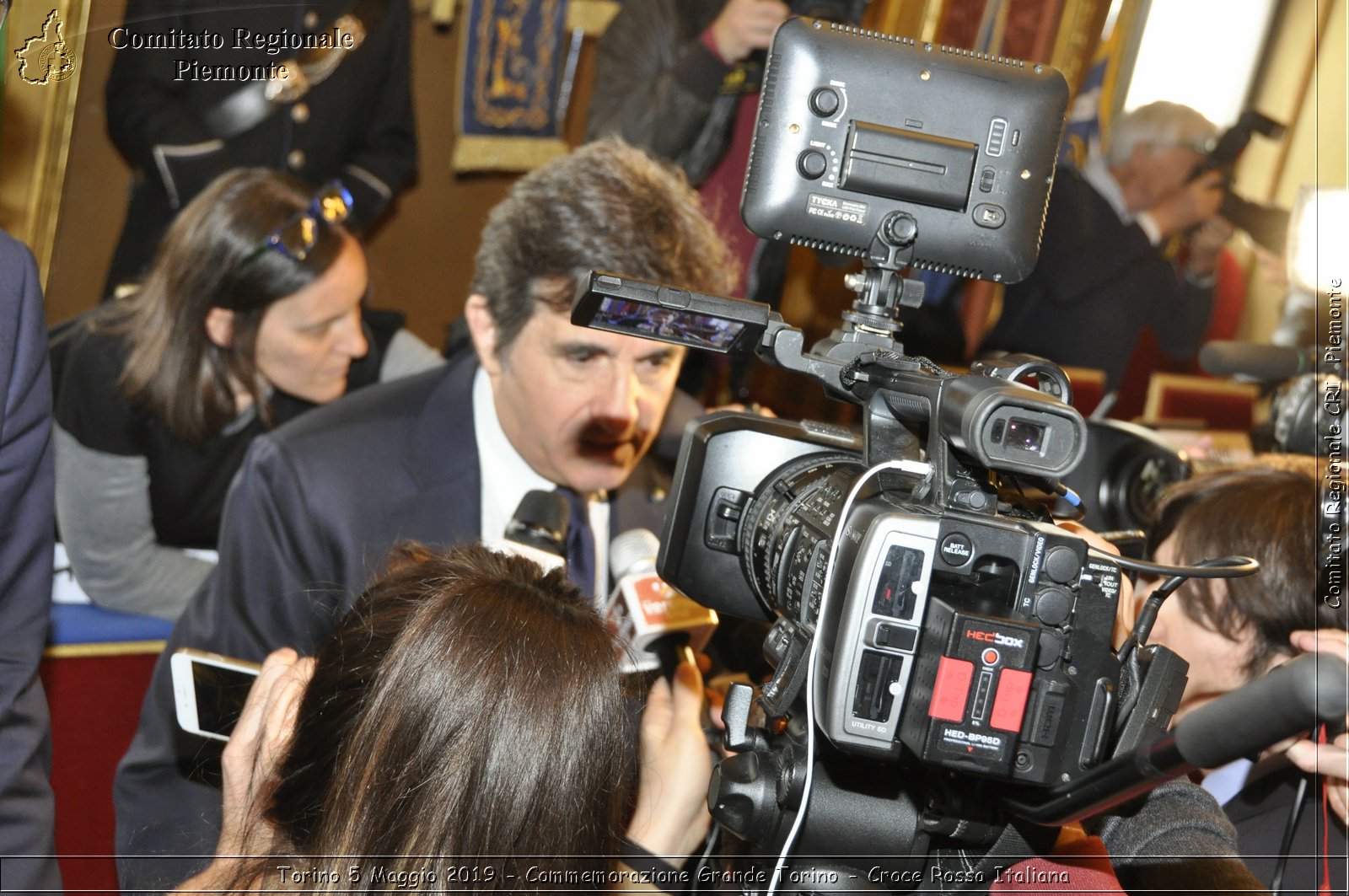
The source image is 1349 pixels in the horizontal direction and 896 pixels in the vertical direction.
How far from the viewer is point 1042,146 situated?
3.27 ft

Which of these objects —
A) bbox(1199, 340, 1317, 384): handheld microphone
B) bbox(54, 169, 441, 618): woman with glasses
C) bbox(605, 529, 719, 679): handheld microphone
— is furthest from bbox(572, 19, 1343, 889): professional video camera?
bbox(54, 169, 441, 618): woman with glasses

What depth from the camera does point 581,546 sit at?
162 centimetres

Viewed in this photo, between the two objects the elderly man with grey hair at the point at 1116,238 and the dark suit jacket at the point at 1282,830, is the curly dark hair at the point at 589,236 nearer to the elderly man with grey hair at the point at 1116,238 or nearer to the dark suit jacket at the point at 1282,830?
the dark suit jacket at the point at 1282,830

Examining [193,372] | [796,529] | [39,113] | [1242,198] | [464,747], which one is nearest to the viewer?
[464,747]

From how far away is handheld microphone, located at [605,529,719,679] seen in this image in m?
1.20

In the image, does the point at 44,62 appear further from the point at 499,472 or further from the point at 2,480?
the point at 499,472

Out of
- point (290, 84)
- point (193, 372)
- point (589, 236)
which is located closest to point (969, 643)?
point (589, 236)

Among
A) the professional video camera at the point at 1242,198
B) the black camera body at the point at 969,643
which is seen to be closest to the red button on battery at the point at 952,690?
the black camera body at the point at 969,643

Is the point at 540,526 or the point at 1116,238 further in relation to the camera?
the point at 1116,238

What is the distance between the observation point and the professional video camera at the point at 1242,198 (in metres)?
2.44

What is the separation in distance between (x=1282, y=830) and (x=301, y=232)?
162 cm

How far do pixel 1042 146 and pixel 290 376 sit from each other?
1375 mm

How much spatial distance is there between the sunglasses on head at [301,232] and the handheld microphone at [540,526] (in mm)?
947

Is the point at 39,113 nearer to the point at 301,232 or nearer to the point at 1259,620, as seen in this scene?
the point at 301,232
